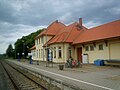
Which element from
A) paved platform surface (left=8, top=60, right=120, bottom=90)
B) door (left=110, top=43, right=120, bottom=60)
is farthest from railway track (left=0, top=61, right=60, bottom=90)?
door (left=110, top=43, right=120, bottom=60)

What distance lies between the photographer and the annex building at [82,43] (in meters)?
24.1

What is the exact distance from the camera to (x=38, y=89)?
12.0 m

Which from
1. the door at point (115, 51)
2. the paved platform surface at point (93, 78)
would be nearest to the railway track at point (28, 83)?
the paved platform surface at point (93, 78)

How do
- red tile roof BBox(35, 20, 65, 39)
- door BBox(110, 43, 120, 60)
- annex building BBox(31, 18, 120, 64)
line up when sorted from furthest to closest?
1. red tile roof BBox(35, 20, 65, 39)
2. annex building BBox(31, 18, 120, 64)
3. door BBox(110, 43, 120, 60)

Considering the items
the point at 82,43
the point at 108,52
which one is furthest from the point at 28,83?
the point at 82,43

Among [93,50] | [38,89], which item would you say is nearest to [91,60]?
[93,50]

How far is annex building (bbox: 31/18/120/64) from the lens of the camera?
24062mm

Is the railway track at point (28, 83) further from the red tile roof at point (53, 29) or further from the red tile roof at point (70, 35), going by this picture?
the red tile roof at point (53, 29)

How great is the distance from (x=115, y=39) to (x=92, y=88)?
13896mm

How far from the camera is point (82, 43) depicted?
30.2 m

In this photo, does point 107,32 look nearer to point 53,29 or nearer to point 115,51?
point 115,51

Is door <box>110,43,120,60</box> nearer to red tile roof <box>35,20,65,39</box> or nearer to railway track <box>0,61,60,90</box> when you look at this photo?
railway track <box>0,61,60,90</box>

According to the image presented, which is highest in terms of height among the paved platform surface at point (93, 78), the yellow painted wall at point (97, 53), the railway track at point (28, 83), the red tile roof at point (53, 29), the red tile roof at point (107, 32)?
the red tile roof at point (53, 29)

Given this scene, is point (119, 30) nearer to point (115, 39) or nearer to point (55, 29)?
point (115, 39)
